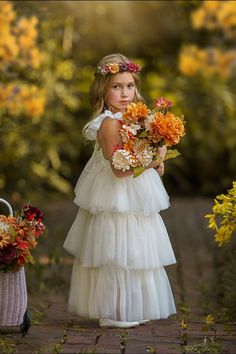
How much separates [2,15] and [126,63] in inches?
123

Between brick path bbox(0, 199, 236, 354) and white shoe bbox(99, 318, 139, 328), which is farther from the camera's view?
white shoe bbox(99, 318, 139, 328)

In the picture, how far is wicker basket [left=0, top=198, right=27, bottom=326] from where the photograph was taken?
16.8 ft

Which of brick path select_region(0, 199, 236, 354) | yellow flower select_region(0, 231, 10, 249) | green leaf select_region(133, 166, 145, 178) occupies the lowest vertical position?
brick path select_region(0, 199, 236, 354)

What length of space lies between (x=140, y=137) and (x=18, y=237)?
0.94 meters

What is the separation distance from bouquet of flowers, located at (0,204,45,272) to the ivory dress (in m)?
0.45

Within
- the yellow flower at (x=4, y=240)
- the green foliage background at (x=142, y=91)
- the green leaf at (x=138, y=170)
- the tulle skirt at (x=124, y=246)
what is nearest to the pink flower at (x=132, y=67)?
the tulle skirt at (x=124, y=246)

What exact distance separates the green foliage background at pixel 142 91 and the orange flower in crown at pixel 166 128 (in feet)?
20.2

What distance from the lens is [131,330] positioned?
5.34 meters

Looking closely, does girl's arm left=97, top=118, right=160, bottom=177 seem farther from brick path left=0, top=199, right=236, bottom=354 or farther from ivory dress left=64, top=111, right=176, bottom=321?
brick path left=0, top=199, right=236, bottom=354

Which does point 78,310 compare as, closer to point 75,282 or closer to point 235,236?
point 75,282

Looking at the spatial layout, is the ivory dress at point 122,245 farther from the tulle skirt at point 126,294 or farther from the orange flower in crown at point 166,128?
the orange flower in crown at point 166,128

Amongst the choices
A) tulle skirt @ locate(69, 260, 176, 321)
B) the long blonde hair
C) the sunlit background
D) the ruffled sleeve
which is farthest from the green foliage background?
tulle skirt @ locate(69, 260, 176, 321)

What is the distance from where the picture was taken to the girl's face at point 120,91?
18.1ft

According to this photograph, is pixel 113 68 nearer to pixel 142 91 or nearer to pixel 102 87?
pixel 102 87
